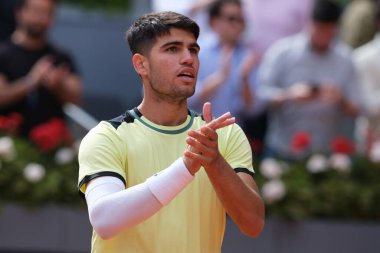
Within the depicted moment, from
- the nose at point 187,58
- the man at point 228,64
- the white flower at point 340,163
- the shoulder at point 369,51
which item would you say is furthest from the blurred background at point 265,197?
the nose at point 187,58

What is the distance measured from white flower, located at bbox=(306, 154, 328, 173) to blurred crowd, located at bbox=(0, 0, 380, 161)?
14 centimetres

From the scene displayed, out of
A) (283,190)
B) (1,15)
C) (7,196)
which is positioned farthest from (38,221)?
(1,15)

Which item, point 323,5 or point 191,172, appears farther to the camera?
point 323,5

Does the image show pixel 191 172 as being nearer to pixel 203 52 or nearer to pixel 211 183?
pixel 211 183

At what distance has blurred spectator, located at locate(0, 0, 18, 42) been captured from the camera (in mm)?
9578

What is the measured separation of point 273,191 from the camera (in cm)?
809

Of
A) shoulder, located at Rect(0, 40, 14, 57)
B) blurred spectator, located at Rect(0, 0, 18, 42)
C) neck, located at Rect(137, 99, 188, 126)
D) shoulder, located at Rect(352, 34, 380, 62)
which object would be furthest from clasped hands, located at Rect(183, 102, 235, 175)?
blurred spectator, located at Rect(0, 0, 18, 42)

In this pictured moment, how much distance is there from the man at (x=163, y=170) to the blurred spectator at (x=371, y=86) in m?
4.80

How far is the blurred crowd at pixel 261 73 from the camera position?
8352mm

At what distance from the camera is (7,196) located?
7.91m

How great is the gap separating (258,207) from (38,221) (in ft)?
13.6

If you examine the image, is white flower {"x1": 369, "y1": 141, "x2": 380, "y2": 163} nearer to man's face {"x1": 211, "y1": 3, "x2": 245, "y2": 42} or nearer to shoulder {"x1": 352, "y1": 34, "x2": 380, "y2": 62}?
shoulder {"x1": 352, "y1": 34, "x2": 380, "y2": 62}

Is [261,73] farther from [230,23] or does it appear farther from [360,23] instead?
[360,23]

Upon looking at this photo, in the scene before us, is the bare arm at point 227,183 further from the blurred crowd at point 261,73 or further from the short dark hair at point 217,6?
the short dark hair at point 217,6
